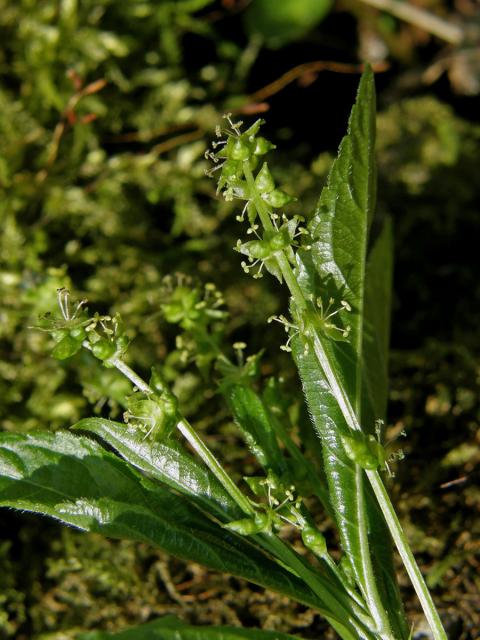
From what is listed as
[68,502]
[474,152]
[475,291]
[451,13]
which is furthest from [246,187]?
[451,13]

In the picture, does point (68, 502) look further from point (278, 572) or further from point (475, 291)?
point (475, 291)

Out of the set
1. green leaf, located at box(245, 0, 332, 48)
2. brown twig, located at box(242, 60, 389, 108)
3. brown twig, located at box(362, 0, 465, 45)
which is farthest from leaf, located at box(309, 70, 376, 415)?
brown twig, located at box(362, 0, 465, 45)

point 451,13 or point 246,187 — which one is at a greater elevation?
point 451,13

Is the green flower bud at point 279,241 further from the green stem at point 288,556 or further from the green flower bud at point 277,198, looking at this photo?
the green stem at point 288,556

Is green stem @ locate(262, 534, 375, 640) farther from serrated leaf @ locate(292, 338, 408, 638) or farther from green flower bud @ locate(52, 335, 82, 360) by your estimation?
green flower bud @ locate(52, 335, 82, 360)

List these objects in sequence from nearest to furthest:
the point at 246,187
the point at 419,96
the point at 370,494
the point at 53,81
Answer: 1. the point at 246,187
2. the point at 370,494
3. the point at 53,81
4. the point at 419,96

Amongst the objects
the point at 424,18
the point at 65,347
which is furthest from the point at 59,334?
the point at 424,18
